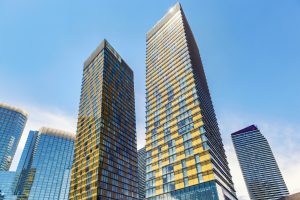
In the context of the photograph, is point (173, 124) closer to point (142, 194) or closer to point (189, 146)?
point (189, 146)

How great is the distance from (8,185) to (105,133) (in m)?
159

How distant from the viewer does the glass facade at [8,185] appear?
186 meters

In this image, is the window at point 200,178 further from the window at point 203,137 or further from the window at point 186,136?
the window at point 186,136

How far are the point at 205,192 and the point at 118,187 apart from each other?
135ft

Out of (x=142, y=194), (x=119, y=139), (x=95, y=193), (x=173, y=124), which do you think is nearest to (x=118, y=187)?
(x=95, y=193)

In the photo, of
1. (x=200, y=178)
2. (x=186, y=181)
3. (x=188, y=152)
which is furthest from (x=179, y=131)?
(x=200, y=178)

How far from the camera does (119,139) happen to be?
326ft

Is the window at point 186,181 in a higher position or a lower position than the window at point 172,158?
lower

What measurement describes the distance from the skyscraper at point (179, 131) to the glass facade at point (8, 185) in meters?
170

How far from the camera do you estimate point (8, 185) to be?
631ft

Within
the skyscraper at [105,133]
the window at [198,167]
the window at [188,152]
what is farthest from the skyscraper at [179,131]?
the skyscraper at [105,133]

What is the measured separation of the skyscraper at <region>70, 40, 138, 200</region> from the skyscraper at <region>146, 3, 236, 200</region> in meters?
18.3

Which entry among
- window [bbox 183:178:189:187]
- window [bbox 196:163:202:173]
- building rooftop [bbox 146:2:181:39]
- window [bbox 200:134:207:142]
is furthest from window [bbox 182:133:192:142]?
building rooftop [bbox 146:2:181:39]

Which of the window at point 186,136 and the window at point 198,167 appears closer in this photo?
the window at point 198,167
